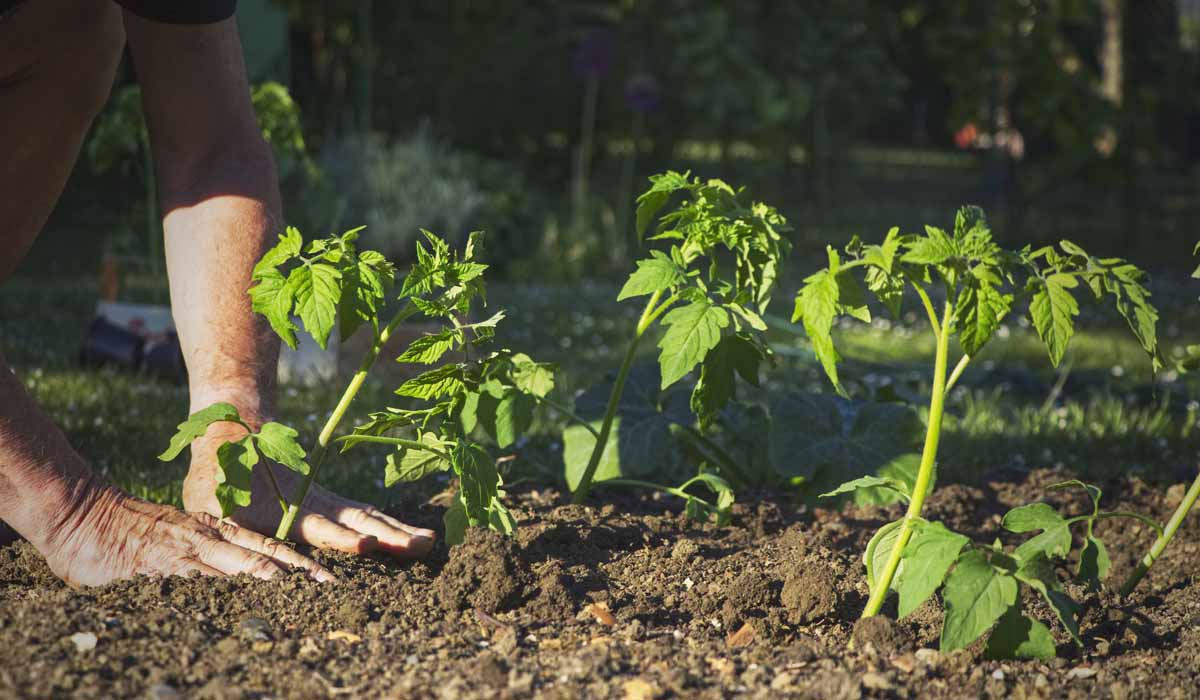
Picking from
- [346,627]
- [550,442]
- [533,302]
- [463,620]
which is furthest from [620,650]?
[533,302]

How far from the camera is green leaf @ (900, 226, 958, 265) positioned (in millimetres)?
1704

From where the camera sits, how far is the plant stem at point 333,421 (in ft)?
6.27

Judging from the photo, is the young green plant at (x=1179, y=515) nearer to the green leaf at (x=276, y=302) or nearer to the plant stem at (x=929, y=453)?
the plant stem at (x=929, y=453)

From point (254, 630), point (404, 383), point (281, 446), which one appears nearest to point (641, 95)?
point (404, 383)

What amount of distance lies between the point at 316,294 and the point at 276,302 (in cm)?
6

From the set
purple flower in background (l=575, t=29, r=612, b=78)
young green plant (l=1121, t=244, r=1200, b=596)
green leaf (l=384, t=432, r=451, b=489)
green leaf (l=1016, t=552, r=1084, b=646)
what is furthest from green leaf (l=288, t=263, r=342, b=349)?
purple flower in background (l=575, t=29, r=612, b=78)

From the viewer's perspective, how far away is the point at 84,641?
5.42 feet

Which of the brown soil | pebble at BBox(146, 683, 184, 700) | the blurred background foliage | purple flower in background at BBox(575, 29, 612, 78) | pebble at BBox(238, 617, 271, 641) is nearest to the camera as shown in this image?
pebble at BBox(146, 683, 184, 700)

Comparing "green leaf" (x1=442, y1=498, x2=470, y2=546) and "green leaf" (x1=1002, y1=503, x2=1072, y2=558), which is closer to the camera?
"green leaf" (x1=1002, y1=503, x2=1072, y2=558)

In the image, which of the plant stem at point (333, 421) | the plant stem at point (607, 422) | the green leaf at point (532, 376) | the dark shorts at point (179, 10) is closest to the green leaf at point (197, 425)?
the plant stem at point (333, 421)

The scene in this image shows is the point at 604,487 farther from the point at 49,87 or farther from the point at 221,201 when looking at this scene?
the point at 49,87

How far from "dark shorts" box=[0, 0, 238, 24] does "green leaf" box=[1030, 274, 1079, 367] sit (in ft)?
5.15

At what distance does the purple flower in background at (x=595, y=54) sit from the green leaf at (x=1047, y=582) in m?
6.27

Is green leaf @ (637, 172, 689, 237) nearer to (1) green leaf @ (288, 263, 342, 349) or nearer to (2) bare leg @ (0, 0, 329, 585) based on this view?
(1) green leaf @ (288, 263, 342, 349)
